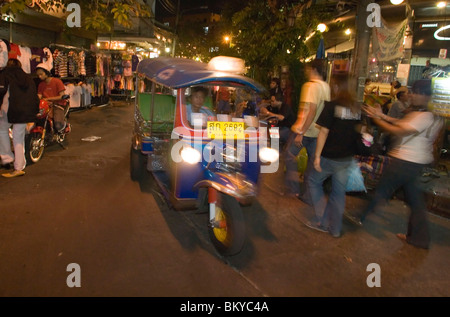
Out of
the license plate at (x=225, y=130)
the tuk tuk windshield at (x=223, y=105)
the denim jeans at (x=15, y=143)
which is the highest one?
the tuk tuk windshield at (x=223, y=105)

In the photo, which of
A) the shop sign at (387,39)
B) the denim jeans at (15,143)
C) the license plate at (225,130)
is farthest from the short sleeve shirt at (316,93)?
the denim jeans at (15,143)

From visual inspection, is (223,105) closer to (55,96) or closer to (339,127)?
(339,127)

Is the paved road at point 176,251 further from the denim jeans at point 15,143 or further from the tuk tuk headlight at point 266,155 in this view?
the tuk tuk headlight at point 266,155

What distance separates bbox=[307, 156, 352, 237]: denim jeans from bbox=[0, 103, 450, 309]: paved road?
21 cm

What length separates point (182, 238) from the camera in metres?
4.42

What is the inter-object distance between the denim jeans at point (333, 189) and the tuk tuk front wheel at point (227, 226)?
1.42 metres

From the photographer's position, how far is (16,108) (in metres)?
6.07

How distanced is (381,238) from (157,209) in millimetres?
3238

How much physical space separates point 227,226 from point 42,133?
530 centimetres

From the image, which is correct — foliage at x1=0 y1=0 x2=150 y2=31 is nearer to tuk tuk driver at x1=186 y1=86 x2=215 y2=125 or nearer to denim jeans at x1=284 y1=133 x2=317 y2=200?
tuk tuk driver at x1=186 y1=86 x2=215 y2=125

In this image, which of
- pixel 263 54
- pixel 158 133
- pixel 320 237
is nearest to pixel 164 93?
pixel 158 133

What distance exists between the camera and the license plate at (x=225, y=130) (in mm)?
4473
